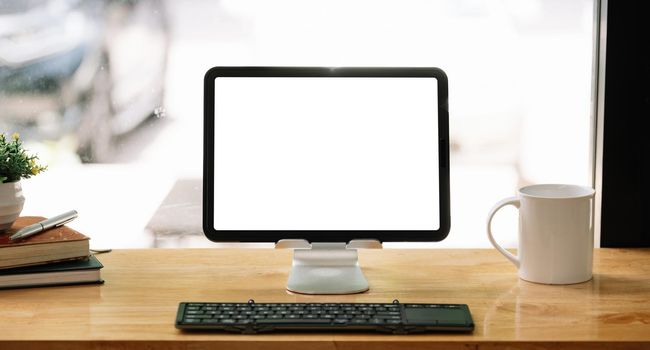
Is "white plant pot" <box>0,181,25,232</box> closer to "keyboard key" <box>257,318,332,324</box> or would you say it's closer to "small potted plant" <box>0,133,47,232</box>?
"small potted plant" <box>0,133,47,232</box>

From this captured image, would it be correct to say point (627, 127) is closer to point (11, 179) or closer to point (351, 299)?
point (351, 299)

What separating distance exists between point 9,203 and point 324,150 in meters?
0.59

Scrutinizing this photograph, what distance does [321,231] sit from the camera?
1.53 meters

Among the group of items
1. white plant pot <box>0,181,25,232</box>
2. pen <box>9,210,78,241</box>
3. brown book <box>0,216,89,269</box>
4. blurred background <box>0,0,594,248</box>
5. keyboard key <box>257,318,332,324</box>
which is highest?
blurred background <box>0,0,594,248</box>

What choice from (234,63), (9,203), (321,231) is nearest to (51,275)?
(9,203)

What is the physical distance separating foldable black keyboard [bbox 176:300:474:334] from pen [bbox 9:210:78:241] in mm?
379

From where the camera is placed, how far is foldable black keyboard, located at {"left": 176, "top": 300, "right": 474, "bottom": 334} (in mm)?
1286

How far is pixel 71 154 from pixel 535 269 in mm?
1294

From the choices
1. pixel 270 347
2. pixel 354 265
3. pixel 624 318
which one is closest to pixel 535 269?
pixel 624 318

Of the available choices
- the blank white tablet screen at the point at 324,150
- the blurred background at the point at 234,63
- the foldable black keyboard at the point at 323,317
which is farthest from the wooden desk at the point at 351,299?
the blurred background at the point at 234,63

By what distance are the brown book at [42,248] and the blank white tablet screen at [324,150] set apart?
264 millimetres

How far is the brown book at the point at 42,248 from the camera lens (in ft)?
4.91

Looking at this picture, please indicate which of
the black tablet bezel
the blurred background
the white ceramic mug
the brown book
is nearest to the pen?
the brown book

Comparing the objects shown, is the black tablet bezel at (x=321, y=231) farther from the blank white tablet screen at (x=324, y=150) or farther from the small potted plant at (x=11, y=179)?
the small potted plant at (x=11, y=179)
